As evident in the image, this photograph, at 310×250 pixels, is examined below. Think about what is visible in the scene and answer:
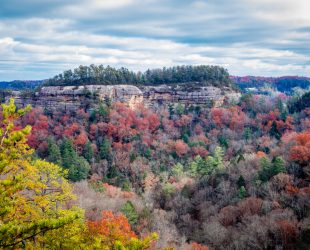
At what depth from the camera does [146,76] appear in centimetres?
11881

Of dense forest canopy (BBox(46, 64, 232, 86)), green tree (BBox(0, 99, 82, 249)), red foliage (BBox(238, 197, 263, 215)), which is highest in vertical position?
dense forest canopy (BBox(46, 64, 232, 86))

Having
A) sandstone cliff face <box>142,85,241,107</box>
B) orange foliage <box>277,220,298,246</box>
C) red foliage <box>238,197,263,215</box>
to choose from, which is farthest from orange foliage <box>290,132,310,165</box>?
sandstone cliff face <box>142,85,241,107</box>

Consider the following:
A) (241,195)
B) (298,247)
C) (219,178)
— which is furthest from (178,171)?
(298,247)

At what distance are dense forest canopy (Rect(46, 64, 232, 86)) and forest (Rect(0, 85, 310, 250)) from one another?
1294 cm

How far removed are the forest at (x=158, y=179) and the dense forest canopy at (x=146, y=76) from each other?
12.9m

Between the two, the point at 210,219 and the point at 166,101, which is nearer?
the point at 210,219

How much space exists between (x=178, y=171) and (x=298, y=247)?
33.8 meters

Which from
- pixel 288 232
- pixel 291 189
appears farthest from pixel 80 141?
pixel 288 232

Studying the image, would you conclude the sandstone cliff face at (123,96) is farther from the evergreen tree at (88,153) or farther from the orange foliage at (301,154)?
the orange foliage at (301,154)

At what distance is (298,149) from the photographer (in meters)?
48.0

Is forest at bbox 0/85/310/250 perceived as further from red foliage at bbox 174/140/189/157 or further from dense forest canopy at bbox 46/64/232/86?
dense forest canopy at bbox 46/64/232/86

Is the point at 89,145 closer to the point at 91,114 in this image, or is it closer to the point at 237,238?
the point at 91,114

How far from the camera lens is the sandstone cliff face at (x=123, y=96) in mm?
100625

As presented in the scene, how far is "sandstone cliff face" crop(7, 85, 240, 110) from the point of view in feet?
330
